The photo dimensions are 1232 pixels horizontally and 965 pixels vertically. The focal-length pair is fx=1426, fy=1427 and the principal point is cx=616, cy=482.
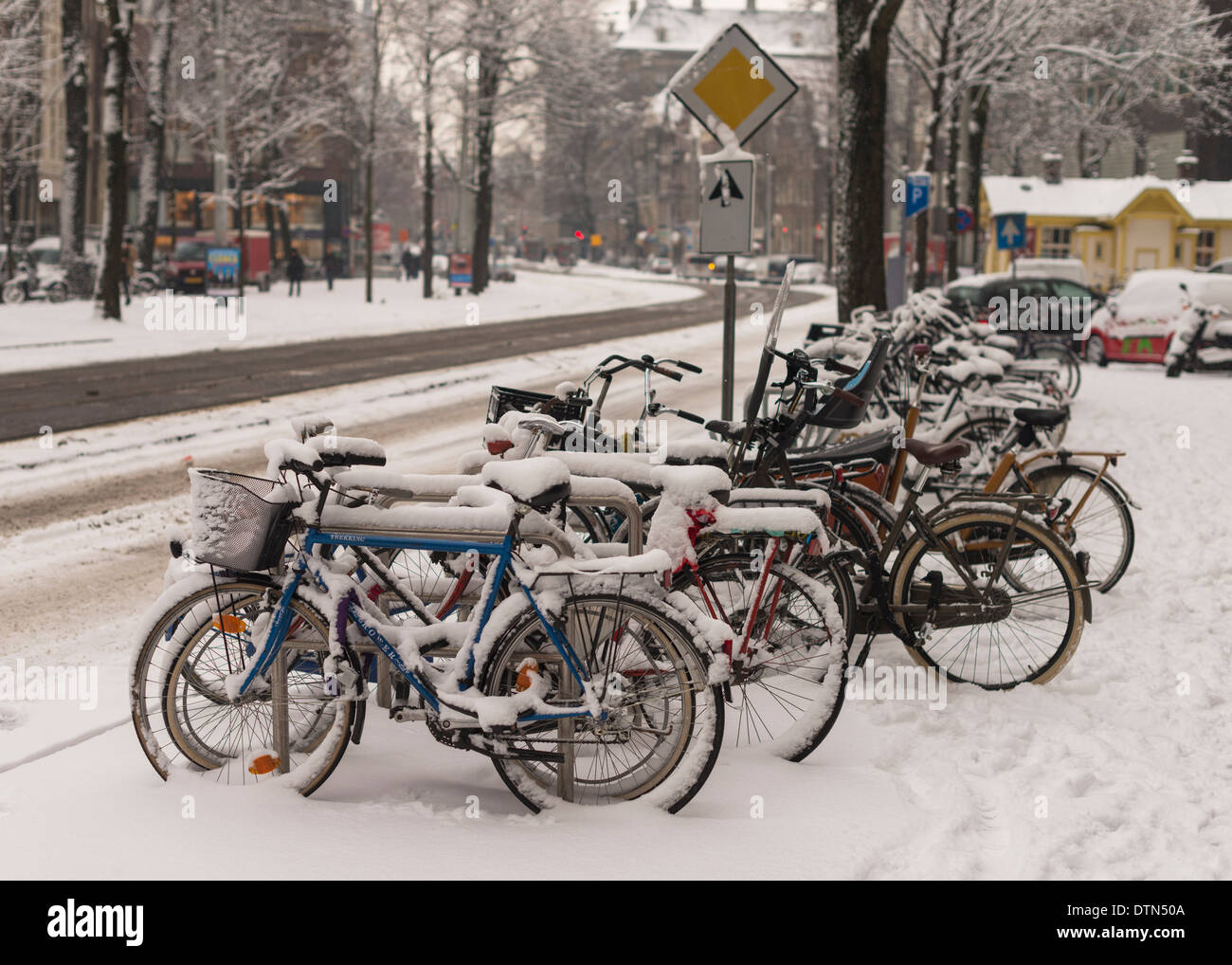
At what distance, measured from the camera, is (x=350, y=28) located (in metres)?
41.1

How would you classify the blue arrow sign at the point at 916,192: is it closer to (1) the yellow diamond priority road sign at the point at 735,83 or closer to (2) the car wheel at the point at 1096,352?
(2) the car wheel at the point at 1096,352

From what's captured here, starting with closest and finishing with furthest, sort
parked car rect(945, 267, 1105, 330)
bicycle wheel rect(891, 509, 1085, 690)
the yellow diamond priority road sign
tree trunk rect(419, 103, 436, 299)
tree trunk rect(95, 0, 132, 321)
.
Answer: bicycle wheel rect(891, 509, 1085, 690) → the yellow diamond priority road sign → parked car rect(945, 267, 1105, 330) → tree trunk rect(95, 0, 132, 321) → tree trunk rect(419, 103, 436, 299)

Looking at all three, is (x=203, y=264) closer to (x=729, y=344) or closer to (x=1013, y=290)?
(x=1013, y=290)

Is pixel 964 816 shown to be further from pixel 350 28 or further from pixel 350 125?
pixel 350 125

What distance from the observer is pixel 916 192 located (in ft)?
83.9

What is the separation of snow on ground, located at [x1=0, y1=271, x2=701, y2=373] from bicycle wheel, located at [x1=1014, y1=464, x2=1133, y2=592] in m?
15.6

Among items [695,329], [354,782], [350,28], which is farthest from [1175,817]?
[350,28]

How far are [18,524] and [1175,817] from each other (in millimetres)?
7426

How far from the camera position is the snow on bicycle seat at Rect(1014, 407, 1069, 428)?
6.76 meters

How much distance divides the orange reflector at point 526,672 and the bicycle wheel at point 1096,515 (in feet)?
12.0

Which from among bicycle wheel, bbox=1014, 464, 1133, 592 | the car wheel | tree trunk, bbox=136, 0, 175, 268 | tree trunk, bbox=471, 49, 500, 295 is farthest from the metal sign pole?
tree trunk, bbox=471, 49, 500, 295

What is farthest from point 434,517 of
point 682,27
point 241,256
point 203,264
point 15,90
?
point 682,27

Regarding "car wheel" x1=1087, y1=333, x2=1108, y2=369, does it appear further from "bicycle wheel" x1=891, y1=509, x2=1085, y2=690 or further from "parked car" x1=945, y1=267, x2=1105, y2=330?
"bicycle wheel" x1=891, y1=509, x2=1085, y2=690
